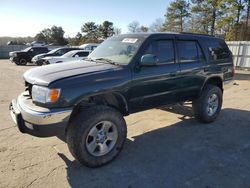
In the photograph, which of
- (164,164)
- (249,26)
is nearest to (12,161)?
(164,164)

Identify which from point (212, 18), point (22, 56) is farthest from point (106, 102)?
point (212, 18)

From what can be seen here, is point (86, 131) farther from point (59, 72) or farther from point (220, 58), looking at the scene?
point (220, 58)

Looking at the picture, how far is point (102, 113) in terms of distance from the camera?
3.47 meters

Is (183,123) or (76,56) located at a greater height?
(76,56)

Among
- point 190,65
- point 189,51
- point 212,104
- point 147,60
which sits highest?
point 189,51

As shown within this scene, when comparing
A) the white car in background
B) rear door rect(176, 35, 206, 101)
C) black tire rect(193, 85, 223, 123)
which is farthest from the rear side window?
the white car in background

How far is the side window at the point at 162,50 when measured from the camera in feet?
13.8

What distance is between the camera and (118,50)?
4301 millimetres

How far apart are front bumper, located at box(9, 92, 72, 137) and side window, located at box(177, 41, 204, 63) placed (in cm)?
251

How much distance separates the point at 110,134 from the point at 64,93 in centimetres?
101

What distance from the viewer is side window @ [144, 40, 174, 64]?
4198 mm

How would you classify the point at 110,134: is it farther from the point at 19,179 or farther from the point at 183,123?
the point at 183,123

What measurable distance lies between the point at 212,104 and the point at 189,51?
148 centimetres

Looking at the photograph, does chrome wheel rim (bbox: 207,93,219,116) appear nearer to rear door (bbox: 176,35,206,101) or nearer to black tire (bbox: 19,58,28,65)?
rear door (bbox: 176,35,206,101)
